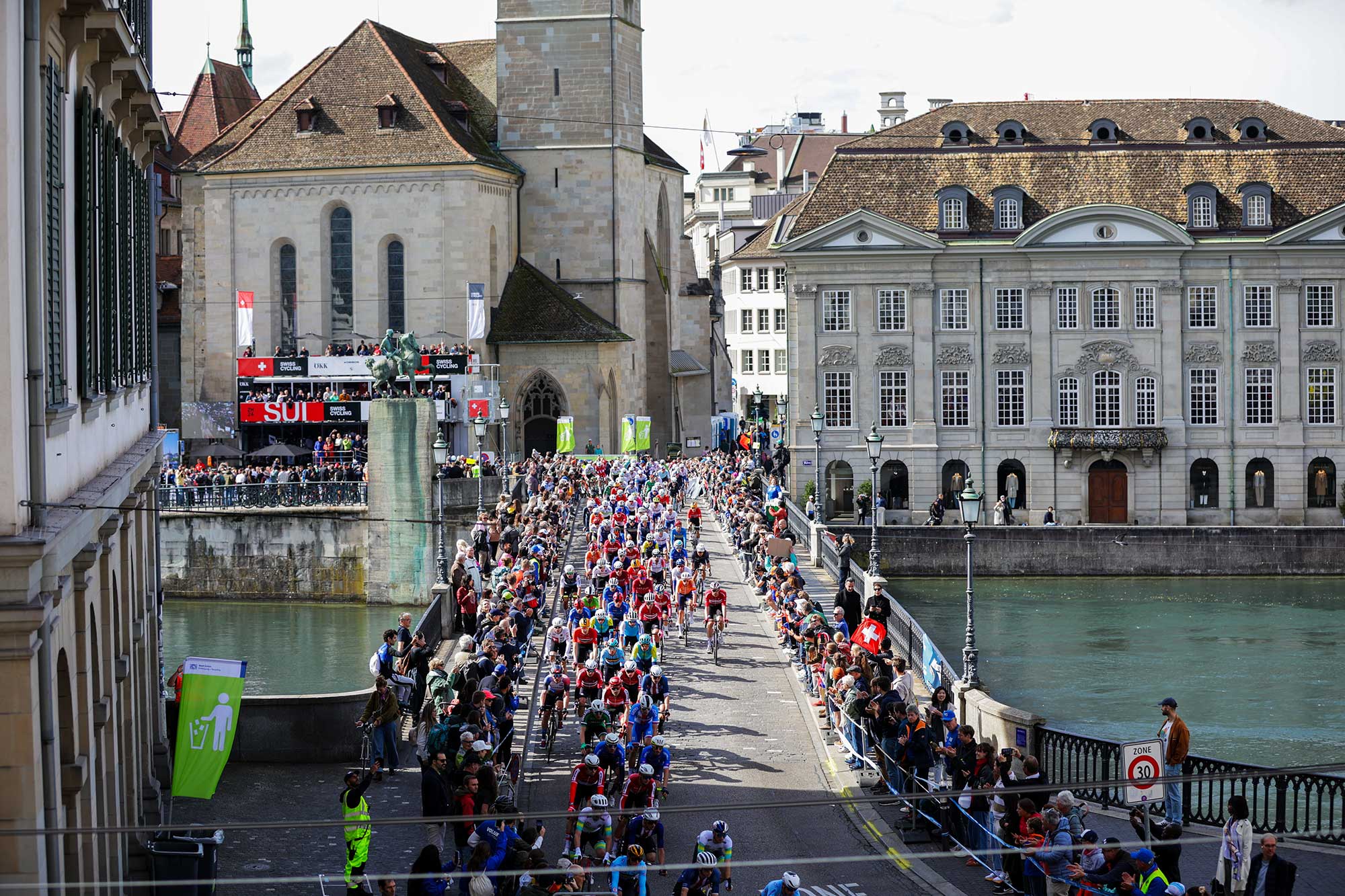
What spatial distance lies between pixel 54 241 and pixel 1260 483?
52.6 meters

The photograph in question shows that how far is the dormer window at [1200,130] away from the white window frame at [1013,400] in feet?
35.7

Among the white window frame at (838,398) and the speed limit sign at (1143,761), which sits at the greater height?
the white window frame at (838,398)

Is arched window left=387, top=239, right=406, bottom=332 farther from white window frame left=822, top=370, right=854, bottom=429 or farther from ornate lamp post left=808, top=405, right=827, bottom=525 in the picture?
white window frame left=822, top=370, right=854, bottom=429

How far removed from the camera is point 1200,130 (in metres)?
64.0

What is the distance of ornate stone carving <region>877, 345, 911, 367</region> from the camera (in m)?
60.2

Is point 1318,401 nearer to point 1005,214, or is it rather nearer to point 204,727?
point 1005,214

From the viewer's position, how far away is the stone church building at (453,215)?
2736 inches

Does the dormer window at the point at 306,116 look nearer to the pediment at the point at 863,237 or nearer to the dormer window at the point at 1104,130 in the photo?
the pediment at the point at 863,237

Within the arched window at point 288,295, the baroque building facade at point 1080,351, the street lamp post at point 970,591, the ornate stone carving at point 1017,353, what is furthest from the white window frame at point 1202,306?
the street lamp post at point 970,591

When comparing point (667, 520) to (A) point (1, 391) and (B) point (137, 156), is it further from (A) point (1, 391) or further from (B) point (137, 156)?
(A) point (1, 391)

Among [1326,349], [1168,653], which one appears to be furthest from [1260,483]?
[1168,653]

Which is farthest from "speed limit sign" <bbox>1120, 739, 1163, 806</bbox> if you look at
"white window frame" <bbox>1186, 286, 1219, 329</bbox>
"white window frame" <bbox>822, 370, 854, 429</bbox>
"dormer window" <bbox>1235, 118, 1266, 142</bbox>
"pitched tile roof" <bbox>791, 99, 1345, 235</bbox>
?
"dormer window" <bbox>1235, 118, 1266, 142</bbox>

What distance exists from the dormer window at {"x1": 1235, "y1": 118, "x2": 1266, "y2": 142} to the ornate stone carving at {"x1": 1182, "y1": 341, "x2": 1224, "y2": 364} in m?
8.18

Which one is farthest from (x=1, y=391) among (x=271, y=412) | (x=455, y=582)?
(x=271, y=412)
